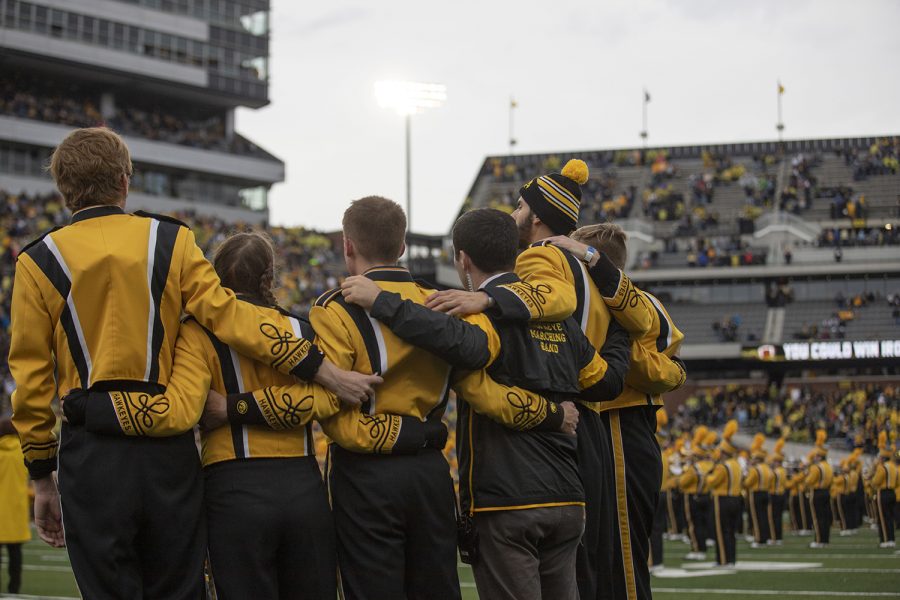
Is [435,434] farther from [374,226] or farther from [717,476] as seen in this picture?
[717,476]

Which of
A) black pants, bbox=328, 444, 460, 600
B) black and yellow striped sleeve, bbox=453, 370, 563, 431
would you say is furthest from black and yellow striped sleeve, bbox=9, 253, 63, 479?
black and yellow striped sleeve, bbox=453, 370, 563, 431

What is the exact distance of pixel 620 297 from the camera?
18.1ft

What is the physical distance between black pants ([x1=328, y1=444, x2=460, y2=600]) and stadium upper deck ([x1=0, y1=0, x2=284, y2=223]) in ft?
158

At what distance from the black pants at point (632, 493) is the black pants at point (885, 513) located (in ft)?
49.8

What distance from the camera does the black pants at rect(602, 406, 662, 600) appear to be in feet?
18.1

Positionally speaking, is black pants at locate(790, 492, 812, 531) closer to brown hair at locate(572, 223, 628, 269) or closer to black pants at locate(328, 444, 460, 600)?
brown hair at locate(572, 223, 628, 269)

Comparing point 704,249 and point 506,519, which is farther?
point 704,249

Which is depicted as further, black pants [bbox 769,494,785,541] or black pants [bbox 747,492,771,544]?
black pants [bbox 769,494,785,541]

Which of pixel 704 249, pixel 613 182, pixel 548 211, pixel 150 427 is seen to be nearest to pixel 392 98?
pixel 548 211

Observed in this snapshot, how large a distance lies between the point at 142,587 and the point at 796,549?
56.0ft

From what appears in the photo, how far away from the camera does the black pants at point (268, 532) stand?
14.3 feet

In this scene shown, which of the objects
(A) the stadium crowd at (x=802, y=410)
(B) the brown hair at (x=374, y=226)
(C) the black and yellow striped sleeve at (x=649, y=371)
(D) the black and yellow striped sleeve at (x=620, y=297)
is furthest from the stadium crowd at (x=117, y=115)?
(B) the brown hair at (x=374, y=226)

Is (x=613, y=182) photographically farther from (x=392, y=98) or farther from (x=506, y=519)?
(x=506, y=519)

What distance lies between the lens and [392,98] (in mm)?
24250
